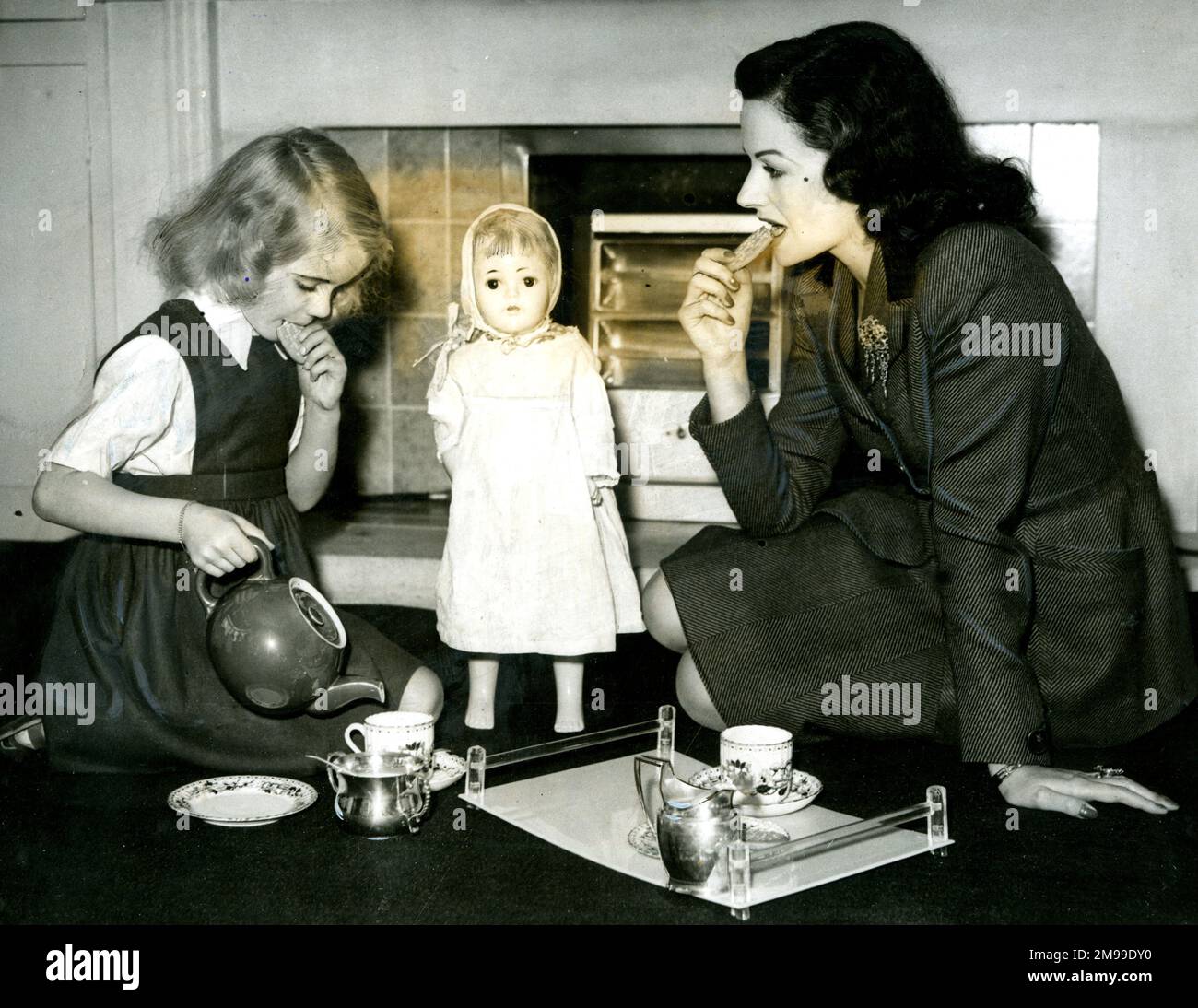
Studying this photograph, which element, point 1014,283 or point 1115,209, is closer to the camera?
point 1014,283

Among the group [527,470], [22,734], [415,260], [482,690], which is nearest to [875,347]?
[527,470]

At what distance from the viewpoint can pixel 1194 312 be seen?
1.88 m

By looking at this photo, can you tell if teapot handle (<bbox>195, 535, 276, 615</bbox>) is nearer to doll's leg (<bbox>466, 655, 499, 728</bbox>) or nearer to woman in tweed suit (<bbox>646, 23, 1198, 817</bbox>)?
doll's leg (<bbox>466, 655, 499, 728</bbox>)

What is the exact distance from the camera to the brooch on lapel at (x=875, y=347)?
165cm

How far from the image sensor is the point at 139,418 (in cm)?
156

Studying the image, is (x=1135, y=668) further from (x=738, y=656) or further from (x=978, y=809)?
(x=738, y=656)

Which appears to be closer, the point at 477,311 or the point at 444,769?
the point at 444,769

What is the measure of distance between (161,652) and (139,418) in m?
0.30

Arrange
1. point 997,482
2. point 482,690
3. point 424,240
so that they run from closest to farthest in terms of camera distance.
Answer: point 997,482 → point 482,690 → point 424,240

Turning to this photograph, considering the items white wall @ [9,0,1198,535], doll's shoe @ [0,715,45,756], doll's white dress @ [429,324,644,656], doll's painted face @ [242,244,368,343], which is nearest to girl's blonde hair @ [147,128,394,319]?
doll's painted face @ [242,244,368,343]

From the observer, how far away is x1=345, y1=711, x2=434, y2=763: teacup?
5.01ft

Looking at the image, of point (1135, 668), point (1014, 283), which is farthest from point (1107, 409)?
point (1135, 668)

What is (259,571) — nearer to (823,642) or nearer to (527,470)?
(527,470)
